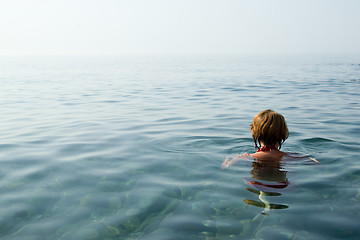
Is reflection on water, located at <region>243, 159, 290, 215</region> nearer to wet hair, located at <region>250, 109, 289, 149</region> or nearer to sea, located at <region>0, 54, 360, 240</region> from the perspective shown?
sea, located at <region>0, 54, 360, 240</region>

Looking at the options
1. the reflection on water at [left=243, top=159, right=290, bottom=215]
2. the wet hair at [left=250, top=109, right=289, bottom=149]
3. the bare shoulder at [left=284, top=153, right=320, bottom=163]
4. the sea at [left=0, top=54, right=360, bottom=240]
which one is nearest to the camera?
the sea at [left=0, top=54, right=360, bottom=240]

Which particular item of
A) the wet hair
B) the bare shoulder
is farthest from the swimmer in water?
the bare shoulder

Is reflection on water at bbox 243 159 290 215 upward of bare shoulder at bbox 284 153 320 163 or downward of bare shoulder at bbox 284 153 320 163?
downward

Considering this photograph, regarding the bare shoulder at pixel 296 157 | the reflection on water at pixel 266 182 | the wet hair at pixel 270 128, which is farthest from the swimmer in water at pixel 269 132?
the bare shoulder at pixel 296 157

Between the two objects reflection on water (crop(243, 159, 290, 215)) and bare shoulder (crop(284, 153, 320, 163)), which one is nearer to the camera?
reflection on water (crop(243, 159, 290, 215))

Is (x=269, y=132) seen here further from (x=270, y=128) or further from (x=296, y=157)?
(x=296, y=157)

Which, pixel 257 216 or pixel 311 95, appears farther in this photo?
pixel 311 95

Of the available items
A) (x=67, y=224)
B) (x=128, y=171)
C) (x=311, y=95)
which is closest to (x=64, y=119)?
(x=128, y=171)

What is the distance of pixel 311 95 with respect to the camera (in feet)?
52.9

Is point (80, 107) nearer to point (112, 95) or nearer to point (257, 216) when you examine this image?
point (112, 95)

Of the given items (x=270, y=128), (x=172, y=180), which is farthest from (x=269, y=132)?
(x=172, y=180)

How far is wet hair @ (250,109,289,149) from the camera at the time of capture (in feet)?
18.2

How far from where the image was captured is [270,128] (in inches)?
219

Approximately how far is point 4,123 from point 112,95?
724cm
